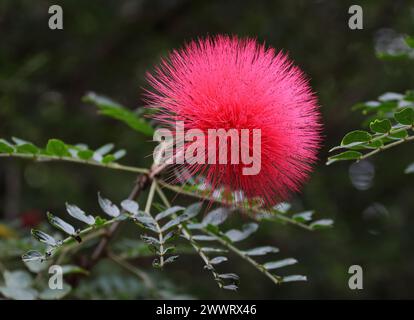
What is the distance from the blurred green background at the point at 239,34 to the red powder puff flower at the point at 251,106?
294cm

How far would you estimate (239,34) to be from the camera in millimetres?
5160

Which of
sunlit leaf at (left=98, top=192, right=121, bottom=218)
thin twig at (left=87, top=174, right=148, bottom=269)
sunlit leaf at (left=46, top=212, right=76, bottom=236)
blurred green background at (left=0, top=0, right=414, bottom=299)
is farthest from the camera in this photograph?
blurred green background at (left=0, top=0, right=414, bottom=299)

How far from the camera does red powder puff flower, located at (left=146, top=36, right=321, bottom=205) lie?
2012 mm

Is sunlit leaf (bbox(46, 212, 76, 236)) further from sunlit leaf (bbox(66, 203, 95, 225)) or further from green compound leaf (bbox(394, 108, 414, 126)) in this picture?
green compound leaf (bbox(394, 108, 414, 126))

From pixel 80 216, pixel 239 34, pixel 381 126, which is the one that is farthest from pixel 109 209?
pixel 239 34

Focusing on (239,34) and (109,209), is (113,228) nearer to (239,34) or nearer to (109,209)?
(109,209)

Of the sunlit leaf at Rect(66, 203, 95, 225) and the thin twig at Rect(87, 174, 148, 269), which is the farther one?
the thin twig at Rect(87, 174, 148, 269)

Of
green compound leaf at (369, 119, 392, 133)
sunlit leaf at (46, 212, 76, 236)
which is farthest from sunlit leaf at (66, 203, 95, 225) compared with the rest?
green compound leaf at (369, 119, 392, 133)

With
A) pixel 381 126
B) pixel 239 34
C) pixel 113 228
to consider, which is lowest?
pixel 113 228

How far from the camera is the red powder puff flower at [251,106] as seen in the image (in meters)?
2.01

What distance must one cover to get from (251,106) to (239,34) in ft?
10.8

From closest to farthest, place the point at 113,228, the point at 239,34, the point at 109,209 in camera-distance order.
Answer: the point at 109,209, the point at 113,228, the point at 239,34

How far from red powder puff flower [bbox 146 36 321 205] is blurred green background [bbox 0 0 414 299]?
2.94 m

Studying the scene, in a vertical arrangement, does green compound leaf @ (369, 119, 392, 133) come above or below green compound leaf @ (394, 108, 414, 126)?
below
